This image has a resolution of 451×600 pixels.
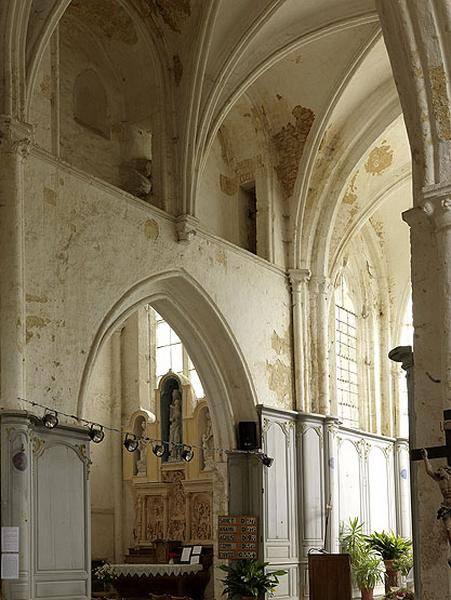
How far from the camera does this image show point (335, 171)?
19.0m

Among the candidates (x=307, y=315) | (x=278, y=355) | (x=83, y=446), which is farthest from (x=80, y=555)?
(x=307, y=315)

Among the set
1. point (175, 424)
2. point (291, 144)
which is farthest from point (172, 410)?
point (291, 144)

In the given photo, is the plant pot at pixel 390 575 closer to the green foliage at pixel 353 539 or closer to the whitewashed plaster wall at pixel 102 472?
the green foliage at pixel 353 539

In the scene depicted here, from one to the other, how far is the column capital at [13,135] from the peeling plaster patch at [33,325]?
82.2 inches

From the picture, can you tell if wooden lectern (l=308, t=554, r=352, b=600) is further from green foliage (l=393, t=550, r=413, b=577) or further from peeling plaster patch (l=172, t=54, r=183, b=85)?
peeling plaster patch (l=172, t=54, r=183, b=85)

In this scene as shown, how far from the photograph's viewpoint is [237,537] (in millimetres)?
16375

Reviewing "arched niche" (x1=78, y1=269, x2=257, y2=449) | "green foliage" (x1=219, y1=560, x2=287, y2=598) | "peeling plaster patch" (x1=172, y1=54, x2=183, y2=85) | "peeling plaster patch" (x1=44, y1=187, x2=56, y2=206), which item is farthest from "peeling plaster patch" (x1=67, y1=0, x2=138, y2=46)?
"green foliage" (x1=219, y1=560, x2=287, y2=598)

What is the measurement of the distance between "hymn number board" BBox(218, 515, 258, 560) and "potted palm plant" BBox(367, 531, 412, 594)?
3907 mm

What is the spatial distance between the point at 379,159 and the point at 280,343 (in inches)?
179

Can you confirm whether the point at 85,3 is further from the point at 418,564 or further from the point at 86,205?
the point at 418,564

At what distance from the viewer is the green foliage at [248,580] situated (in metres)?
15.4

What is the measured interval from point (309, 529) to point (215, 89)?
25.2 feet

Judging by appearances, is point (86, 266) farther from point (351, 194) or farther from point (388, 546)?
point (388, 546)

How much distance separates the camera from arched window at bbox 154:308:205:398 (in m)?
21.7
